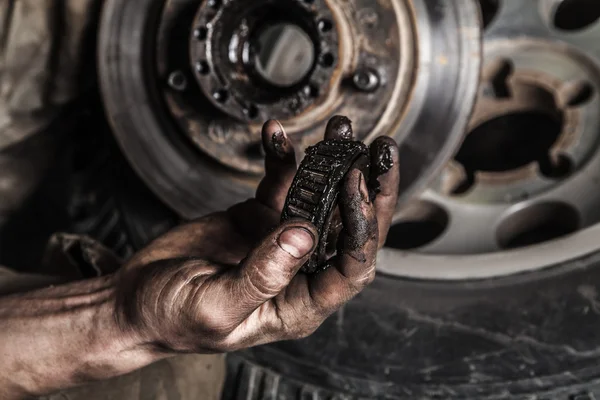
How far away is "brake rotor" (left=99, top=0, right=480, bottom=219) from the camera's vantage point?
34.7 inches

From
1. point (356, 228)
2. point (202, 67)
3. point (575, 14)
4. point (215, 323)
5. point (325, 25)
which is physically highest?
point (575, 14)

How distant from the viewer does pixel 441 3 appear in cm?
91

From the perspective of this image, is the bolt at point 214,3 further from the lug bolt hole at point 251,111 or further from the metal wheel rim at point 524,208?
the metal wheel rim at point 524,208

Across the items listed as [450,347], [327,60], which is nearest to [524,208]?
[450,347]

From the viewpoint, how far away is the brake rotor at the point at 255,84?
2.89ft

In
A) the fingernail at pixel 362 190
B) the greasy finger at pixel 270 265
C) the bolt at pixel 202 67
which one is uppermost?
the bolt at pixel 202 67

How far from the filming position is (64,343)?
688 millimetres

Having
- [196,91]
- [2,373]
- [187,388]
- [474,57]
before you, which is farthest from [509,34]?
[2,373]

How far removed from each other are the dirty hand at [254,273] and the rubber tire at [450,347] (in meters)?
0.26

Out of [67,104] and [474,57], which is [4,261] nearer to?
[67,104]

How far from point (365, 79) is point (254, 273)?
451 mm

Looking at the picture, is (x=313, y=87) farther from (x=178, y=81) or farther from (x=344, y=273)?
(x=344, y=273)

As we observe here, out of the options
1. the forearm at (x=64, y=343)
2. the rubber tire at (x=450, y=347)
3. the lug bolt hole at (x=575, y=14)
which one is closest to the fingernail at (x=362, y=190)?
the forearm at (x=64, y=343)

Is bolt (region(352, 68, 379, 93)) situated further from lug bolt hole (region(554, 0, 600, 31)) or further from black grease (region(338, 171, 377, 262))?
lug bolt hole (region(554, 0, 600, 31))
